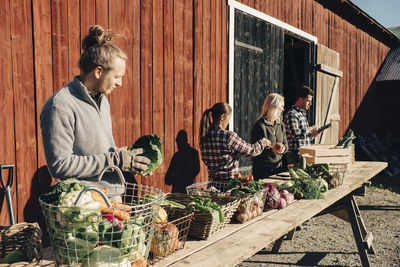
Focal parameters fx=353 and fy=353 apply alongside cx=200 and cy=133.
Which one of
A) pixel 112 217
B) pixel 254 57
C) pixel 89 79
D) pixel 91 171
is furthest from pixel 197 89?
pixel 112 217

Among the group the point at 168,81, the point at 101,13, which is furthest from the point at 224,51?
the point at 101,13

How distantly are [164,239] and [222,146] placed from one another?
216cm

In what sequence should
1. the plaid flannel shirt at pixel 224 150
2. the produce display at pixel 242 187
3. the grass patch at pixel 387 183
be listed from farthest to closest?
the grass patch at pixel 387 183, the plaid flannel shirt at pixel 224 150, the produce display at pixel 242 187

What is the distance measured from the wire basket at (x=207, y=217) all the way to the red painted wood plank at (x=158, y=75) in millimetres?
1888

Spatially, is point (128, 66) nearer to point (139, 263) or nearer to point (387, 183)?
point (139, 263)

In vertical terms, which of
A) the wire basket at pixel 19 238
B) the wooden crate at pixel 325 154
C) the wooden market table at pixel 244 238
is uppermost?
the wooden crate at pixel 325 154

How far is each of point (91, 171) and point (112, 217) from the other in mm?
511

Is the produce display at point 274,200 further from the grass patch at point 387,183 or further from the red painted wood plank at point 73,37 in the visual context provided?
the grass patch at point 387,183

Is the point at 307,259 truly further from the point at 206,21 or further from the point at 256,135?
the point at 206,21

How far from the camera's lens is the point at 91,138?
6.98ft

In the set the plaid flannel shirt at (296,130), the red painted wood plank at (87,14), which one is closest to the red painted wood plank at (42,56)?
the red painted wood plank at (87,14)

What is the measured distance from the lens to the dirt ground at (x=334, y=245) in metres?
4.56

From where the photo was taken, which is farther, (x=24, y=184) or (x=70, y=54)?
(x=70, y=54)

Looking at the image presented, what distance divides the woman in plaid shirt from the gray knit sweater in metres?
1.71
